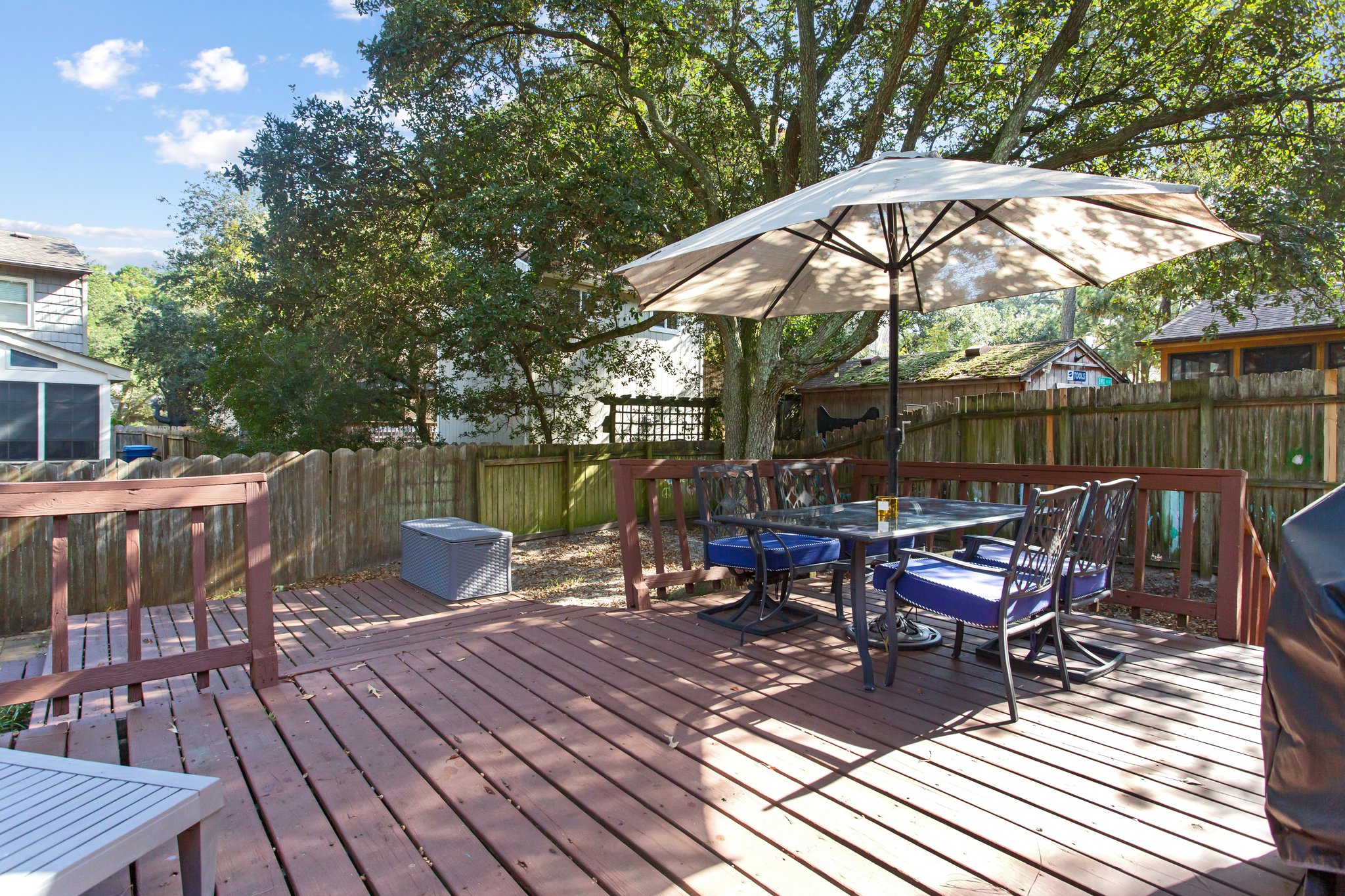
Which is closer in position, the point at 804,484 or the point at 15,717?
the point at 15,717

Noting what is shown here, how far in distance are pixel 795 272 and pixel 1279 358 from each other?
13358mm

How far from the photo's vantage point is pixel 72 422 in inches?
482

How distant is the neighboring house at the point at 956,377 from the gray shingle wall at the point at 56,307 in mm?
13755

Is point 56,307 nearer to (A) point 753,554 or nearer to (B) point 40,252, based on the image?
(B) point 40,252

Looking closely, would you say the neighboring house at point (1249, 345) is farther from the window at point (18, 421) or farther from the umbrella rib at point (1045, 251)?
the window at point (18, 421)

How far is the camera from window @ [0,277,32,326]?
42.3 ft

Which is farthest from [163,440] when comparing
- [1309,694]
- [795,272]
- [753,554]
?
[1309,694]

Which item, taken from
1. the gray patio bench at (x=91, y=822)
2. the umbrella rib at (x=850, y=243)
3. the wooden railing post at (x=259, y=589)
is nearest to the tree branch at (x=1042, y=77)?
the umbrella rib at (x=850, y=243)

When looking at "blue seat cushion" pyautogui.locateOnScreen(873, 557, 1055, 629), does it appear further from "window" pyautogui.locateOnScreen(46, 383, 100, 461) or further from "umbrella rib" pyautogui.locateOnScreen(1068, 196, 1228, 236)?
"window" pyautogui.locateOnScreen(46, 383, 100, 461)

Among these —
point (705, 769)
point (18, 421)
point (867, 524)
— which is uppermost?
point (18, 421)

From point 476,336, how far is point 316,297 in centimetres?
322

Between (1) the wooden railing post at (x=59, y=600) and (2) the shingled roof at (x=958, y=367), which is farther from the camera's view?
(2) the shingled roof at (x=958, y=367)

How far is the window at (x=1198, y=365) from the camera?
13.9m

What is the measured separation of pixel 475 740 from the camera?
2.55m
